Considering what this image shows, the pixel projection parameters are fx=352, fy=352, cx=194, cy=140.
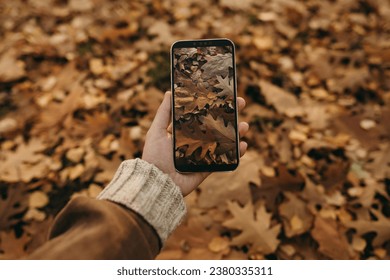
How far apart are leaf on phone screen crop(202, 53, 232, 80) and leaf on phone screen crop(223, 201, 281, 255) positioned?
65 centimetres

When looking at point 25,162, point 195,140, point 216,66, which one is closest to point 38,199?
point 25,162

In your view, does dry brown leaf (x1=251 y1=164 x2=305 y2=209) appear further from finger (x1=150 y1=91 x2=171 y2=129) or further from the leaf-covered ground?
finger (x1=150 y1=91 x2=171 y2=129)

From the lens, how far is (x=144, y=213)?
1143 mm

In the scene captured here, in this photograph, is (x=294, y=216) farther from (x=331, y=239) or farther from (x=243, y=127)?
(x=243, y=127)

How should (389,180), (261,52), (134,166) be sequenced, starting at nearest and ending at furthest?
(134,166) → (389,180) → (261,52)

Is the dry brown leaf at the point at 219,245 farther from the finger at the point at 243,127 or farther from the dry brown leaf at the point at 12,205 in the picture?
the dry brown leaf at the point at 12,205

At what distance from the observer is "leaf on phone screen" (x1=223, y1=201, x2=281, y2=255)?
167 centimetres

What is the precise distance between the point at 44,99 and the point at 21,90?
0.20m

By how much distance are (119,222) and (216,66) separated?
2.85 feet

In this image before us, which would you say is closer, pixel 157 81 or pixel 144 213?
pixel 144 213

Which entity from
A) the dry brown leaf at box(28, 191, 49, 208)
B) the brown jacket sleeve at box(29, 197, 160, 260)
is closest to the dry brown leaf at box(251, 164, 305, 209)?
the brown jacket sleeve at box(29, 197, 160, 260)

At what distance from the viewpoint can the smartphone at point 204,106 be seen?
1.51 metres
